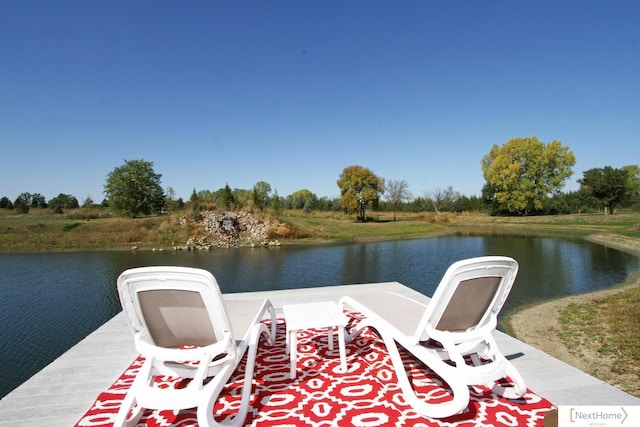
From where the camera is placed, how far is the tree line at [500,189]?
27406mm

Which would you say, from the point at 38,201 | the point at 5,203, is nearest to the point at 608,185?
the point at 5,203

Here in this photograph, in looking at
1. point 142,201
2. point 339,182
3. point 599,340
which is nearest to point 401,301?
point 599,340

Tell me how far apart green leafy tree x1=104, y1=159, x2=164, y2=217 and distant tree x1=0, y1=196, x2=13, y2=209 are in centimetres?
1230

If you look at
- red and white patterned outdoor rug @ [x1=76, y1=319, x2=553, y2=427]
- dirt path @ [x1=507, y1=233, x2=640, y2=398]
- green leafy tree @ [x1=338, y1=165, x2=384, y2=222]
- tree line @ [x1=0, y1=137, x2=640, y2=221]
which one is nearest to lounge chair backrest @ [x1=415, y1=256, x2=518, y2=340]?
red and white patterned outdoor rug @ [x1=76, y1=319, x2=553, y2=427]

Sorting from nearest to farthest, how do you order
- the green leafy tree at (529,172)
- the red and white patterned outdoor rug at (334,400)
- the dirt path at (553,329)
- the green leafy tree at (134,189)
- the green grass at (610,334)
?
the red and white patterned outdoor rug at (334,400)
the green grass at (610,334)
the dirt path at (553,329)
the green leafy tree at (134,189)
the green leafy tree at (529,172)

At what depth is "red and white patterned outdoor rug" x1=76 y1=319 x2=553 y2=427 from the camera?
6.55 feet

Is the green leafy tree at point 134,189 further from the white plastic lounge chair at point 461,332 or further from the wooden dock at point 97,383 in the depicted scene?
the white plastic lounge chair at point 461,332

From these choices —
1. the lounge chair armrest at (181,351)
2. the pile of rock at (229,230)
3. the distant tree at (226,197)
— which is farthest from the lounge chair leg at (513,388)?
the distant tree at (226,197)

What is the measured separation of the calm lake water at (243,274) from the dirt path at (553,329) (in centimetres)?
53

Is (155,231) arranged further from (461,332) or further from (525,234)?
(525,234)

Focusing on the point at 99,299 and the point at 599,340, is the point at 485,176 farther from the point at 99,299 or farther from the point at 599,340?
the point at 99,299

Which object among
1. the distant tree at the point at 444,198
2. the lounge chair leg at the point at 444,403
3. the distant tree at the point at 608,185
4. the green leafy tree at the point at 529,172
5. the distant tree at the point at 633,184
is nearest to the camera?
the lounge chair leg at the point at 444,403

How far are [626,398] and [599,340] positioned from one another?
12.1 feet

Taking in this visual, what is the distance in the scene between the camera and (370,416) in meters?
2.03
